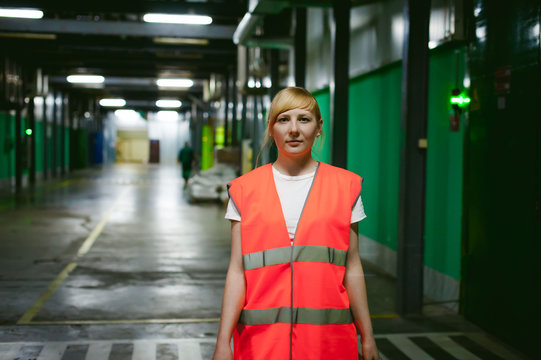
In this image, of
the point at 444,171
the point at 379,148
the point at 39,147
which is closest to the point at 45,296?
the point at 444,171

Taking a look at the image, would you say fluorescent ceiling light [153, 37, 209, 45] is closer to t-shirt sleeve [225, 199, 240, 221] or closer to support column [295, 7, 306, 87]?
support column [295, 7, 306, 87]

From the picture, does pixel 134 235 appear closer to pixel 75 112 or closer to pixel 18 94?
pixel 18 94

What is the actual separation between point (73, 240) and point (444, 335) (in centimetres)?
814

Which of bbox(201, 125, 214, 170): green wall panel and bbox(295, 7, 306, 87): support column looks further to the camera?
bbox(201, 125, 214, 170): green wall panel

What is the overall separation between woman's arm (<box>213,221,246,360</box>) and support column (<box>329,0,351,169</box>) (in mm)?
6248

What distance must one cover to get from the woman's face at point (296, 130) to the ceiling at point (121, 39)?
14.0m

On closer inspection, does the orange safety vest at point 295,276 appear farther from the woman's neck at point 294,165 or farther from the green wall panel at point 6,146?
the green wall panel at point 6,146

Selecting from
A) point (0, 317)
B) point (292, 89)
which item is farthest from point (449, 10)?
point (0, 317)

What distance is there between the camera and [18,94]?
81.5 ft

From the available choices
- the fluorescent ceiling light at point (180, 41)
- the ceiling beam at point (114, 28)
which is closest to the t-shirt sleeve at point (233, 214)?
the ceiling beam at point (114, 28)

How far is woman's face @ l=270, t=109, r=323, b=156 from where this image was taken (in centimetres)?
265

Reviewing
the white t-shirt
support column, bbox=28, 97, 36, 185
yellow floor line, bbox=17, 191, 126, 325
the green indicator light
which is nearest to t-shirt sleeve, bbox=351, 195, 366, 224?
the white t-shirt

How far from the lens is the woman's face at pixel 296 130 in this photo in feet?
8.70

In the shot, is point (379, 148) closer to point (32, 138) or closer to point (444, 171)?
point (444, 171)
